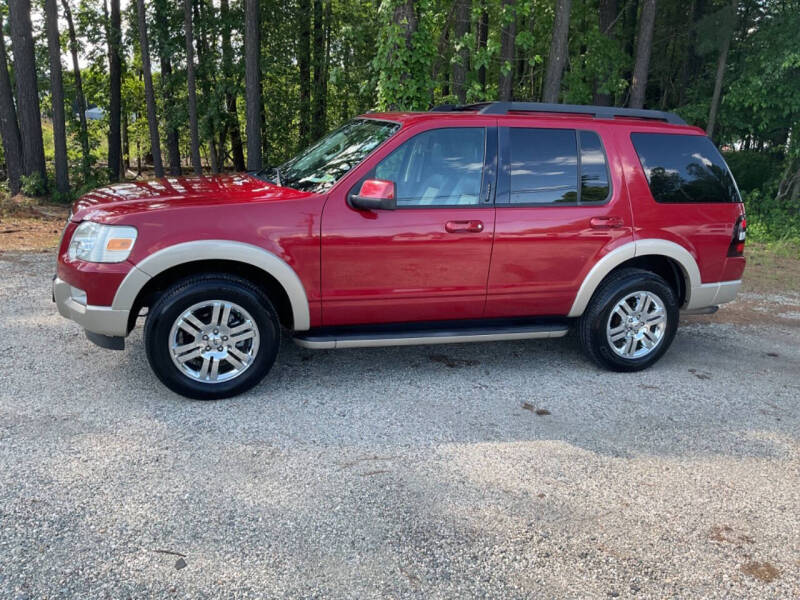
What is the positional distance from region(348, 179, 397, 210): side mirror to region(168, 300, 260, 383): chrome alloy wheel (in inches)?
42.1

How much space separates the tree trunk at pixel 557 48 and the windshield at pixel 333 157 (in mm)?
9648

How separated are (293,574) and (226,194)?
270 cm

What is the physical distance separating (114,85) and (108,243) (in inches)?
740

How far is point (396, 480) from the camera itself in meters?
3.51

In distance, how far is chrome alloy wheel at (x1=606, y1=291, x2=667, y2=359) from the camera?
5.22 meters

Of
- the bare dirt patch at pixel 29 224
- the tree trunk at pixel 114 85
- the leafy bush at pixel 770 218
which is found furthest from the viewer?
the tree trunk at pixel 114 85

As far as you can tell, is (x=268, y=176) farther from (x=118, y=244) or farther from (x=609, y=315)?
(x=609, y=315)

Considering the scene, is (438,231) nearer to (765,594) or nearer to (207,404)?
(207,404)

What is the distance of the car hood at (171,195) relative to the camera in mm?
4199

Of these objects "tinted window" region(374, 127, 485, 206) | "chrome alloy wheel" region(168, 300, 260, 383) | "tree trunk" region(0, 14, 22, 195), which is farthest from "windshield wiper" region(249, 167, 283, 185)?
"tree trunk" region(0, 14, 22, 195)

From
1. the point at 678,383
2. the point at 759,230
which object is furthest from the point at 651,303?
the point at 759,230

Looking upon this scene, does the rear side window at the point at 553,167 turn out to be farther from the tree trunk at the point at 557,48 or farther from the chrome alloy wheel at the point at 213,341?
the tree trunk at the point at 557,48

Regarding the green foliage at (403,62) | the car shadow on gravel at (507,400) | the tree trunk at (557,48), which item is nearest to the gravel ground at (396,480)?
the car shadow on gravel at (507,400)

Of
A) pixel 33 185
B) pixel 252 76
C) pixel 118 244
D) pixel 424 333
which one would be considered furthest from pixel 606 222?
pixel 33 185
